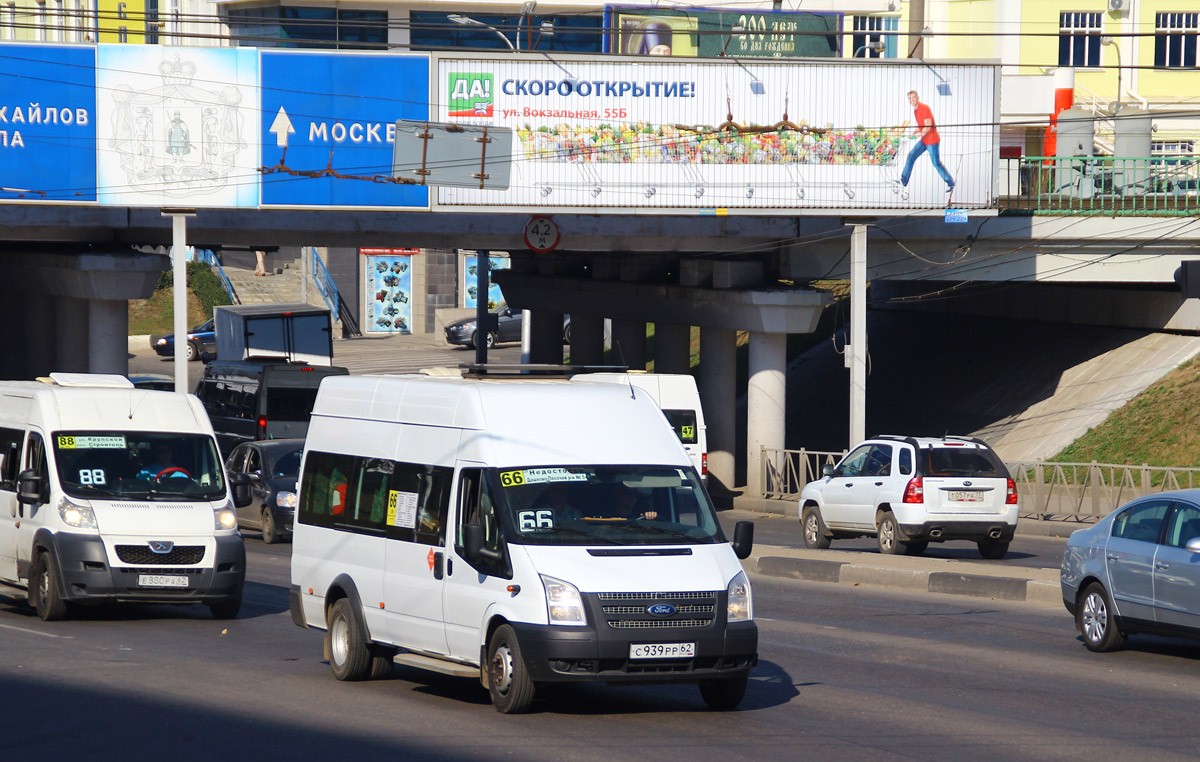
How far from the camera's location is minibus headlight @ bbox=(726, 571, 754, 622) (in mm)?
9984

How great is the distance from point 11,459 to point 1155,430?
80.9 feet

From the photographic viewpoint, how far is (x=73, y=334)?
40000mm

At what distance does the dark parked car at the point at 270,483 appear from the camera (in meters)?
24.0

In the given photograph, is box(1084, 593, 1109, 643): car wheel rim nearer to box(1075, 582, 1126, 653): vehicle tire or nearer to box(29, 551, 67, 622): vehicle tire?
box(1075, 582, 1126, 653): vehicle tire

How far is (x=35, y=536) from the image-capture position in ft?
49.4

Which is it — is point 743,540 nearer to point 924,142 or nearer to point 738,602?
point 738,602

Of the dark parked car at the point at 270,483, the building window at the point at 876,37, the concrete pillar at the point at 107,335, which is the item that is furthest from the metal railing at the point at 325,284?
the dark parked car at the point at 270,483

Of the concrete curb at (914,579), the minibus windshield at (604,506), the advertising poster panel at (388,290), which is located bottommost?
the concrete curb at (914,579)

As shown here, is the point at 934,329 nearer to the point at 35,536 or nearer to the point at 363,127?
the point at 363,127

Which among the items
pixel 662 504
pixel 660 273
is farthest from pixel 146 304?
pixel 662 504

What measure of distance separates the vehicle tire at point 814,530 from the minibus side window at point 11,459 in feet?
40.6

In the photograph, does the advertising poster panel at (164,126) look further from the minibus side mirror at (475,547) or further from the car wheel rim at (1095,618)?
the minibus side mirror at (475,547)

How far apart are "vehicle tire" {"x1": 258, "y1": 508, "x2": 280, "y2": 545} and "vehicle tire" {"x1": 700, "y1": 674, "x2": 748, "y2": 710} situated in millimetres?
14761

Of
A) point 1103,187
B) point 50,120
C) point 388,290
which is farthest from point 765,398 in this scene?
point 388,290
